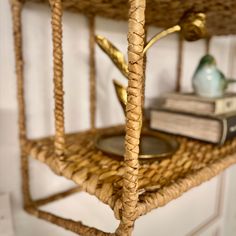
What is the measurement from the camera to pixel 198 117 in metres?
0.70

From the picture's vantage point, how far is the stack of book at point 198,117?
2.20ft

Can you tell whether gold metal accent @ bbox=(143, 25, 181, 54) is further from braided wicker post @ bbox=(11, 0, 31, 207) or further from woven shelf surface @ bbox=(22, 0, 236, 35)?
braided wicker post @ bbox=(11, 0, 31, 207)

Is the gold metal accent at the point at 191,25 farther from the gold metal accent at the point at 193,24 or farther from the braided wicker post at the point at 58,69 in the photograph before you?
the braided wicker post at the point at 58,69

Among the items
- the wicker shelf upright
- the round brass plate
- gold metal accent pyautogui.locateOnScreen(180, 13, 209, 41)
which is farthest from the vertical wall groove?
gold metal accent pyautogui.locateOnScreen(180, 13, 209, 41)

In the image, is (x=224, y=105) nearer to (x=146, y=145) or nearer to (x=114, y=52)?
(x=146, y=145)

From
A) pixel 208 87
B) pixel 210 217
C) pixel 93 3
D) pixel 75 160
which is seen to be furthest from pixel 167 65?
pixel 210 217

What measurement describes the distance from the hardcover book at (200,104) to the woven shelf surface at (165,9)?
199mm

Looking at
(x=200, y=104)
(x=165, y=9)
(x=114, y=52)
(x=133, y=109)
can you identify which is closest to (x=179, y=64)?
(x=200, y=104)

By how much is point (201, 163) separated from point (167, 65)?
475 millimetres

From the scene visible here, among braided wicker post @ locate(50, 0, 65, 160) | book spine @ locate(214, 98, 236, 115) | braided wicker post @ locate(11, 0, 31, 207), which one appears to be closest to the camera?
braided wicker post @ locate(50, 0, 65, 160)

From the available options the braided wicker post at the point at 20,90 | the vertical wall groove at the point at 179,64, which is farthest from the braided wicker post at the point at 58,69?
the vertical wall groove at the point at 179,64

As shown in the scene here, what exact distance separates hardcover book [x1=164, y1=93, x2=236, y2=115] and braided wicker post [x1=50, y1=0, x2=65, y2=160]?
0.37 meters

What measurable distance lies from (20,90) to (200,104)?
1.44 feet

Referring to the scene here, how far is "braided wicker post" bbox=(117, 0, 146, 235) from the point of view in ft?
1.12
